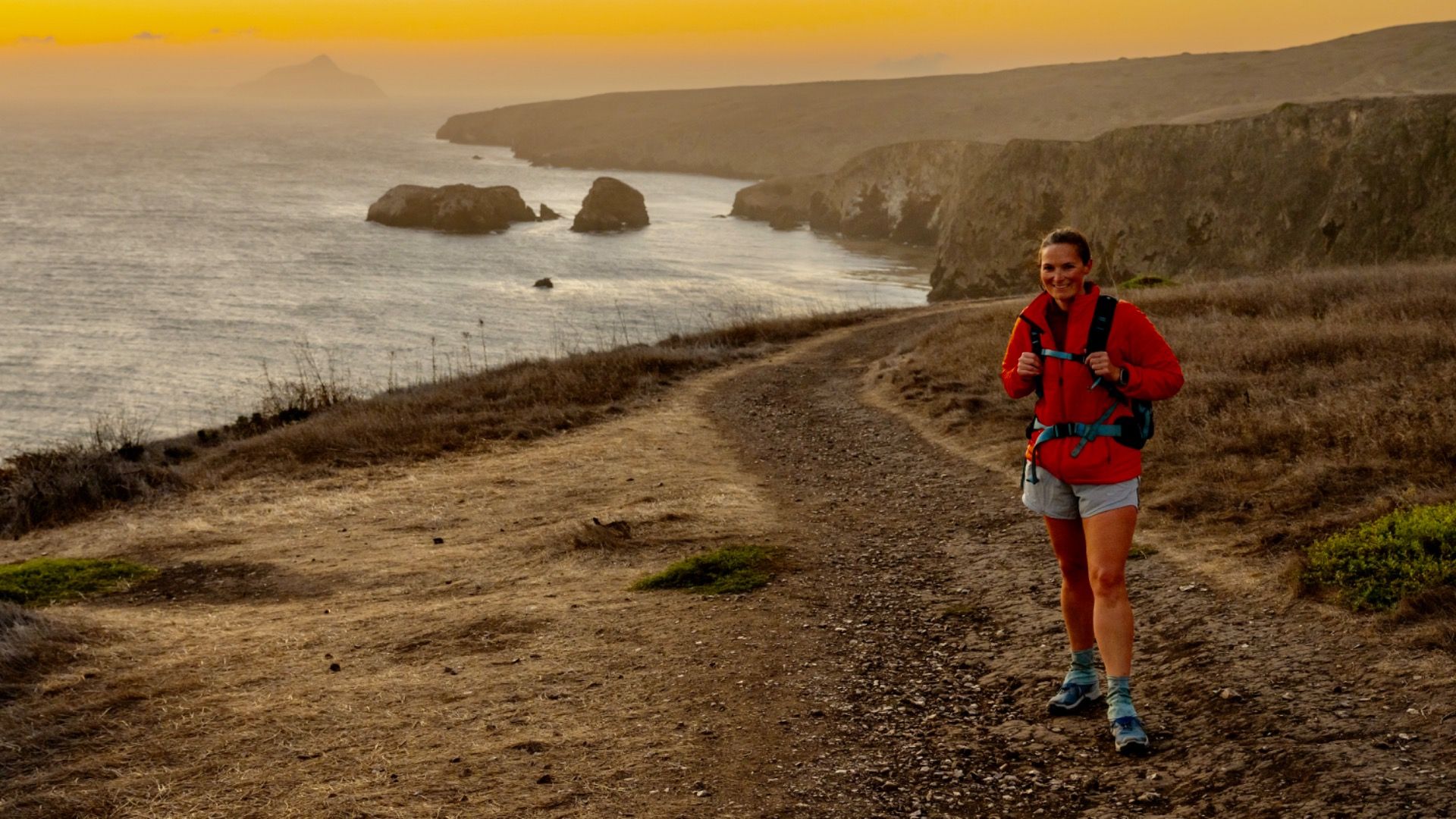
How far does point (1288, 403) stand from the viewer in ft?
39.7

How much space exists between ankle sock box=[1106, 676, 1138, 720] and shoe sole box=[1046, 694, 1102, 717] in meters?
0.52

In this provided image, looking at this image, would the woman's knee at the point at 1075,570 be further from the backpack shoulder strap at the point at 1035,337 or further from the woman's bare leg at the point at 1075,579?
the backpack shoulder strap at the point at 1035,337

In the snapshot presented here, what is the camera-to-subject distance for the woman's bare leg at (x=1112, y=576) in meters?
5.39

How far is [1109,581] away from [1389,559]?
288 centimetres

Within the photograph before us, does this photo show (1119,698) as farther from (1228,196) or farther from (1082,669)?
(1228,196)

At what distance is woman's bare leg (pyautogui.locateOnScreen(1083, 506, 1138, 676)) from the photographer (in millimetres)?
5395

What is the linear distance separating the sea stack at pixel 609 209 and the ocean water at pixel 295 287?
290cm

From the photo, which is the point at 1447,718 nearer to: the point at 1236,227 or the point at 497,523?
the point at 497,523

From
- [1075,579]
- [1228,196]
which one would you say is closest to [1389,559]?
[1075,579]

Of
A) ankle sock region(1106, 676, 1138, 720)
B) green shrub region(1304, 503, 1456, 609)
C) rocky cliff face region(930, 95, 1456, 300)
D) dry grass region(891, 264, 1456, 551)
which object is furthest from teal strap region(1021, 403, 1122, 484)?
rocky cliff face region(930, 95, 1456, 300)

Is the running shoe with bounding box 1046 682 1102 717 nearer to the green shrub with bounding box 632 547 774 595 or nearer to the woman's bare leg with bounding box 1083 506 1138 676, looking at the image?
the woman's bare leg with bounding box 1083 506 1138 676

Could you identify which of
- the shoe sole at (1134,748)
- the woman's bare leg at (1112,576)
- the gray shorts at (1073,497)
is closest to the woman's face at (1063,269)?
the gray shorts at (1073,497)

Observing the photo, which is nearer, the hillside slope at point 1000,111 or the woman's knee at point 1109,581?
the woman's knee at point 1109,581

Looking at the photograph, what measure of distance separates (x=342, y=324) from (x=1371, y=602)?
43713 millimetres
